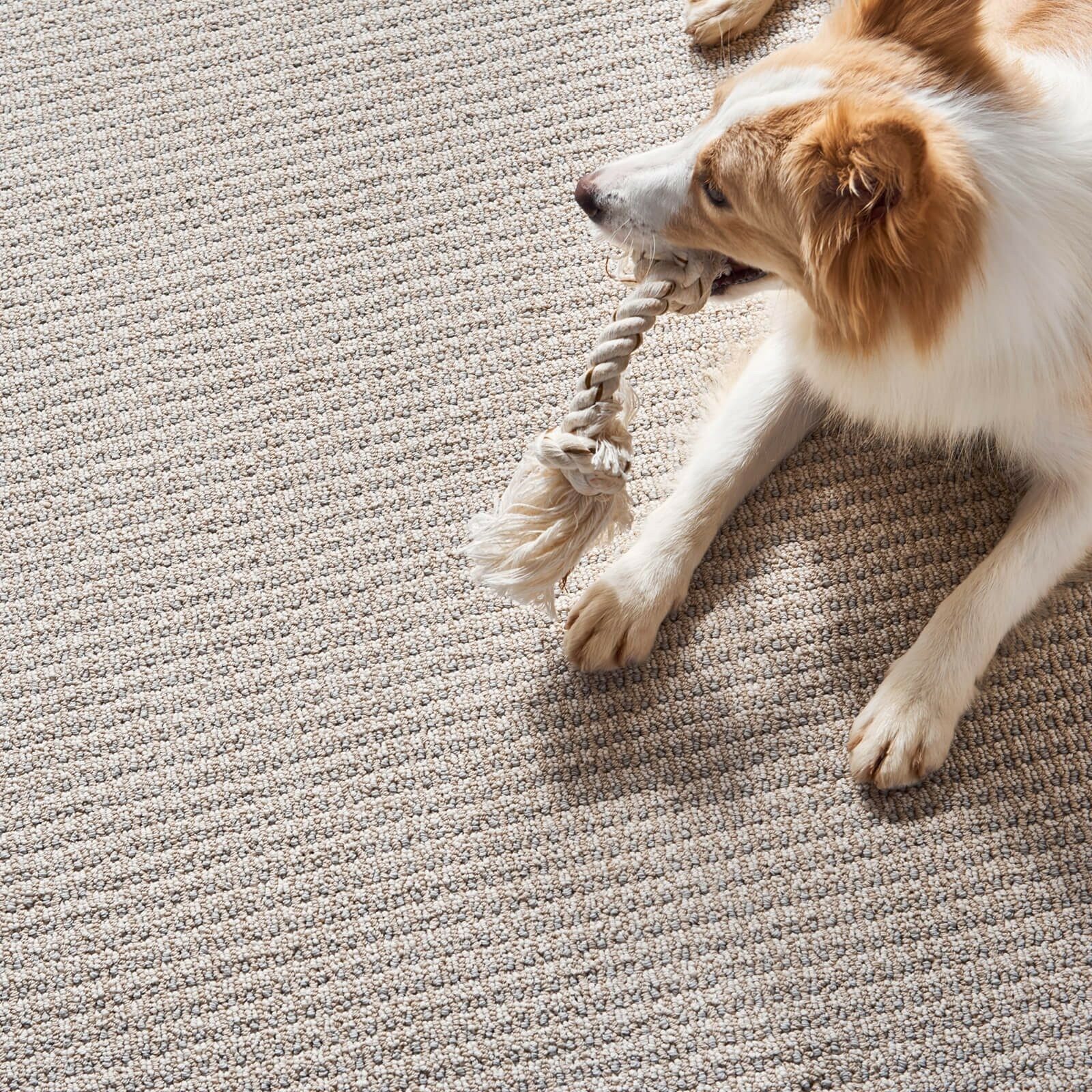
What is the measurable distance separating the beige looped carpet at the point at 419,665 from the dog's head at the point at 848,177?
30cm

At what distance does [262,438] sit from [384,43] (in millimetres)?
615

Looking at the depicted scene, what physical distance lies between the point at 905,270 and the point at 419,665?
691 mm

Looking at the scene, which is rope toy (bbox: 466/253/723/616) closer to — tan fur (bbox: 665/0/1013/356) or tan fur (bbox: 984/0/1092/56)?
tan fur (bbox: 665/0/1013/356)

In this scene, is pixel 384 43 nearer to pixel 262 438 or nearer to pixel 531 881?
pixel 262 438

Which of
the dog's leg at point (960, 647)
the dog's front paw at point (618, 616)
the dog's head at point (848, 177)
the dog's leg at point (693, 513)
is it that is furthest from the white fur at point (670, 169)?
the dog's leg at point (960, 647)

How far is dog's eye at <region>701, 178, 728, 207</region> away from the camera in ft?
3.40

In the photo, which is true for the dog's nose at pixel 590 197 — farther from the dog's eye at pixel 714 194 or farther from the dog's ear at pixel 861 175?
the dog's ear at pixel 861 175

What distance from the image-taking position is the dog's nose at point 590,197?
44.3 inches

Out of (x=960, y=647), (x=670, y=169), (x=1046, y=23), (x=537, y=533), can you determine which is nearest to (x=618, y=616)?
(x=537, y=533)

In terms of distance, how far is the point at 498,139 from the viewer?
1.44 metres

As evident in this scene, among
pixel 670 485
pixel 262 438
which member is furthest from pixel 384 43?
pixel 670 485

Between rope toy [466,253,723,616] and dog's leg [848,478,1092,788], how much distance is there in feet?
1.21

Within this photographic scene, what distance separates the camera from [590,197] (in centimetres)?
113

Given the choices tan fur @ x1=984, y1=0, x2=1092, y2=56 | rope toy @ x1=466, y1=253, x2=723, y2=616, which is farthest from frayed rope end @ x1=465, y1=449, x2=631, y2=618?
tan fur @ x1=984, y1=0, x2=1092, y2=56
